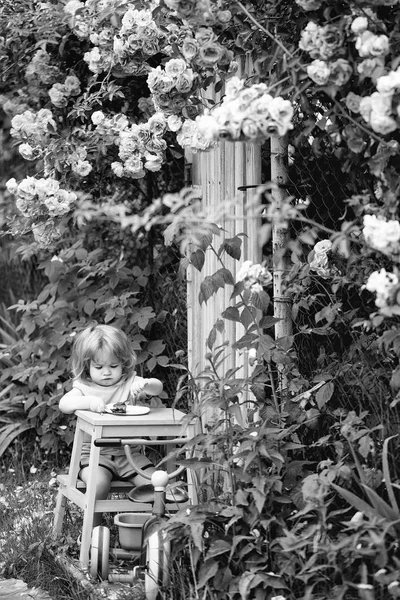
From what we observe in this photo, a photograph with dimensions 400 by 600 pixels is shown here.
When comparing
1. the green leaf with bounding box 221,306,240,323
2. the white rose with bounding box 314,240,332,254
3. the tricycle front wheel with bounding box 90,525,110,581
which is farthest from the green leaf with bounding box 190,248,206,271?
the tricycle front wheel with bounding box 90,525,110,581

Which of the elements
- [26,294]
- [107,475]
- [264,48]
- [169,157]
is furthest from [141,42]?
[26,294]

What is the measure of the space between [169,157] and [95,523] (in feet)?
7.30

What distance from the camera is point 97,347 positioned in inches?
180

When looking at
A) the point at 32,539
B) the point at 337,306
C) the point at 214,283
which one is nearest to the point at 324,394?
the point at 337,306

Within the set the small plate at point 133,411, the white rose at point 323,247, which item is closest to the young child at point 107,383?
the small plate at point 133,411

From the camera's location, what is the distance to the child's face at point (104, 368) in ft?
15.0

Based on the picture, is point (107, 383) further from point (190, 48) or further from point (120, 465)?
point (190, 48)

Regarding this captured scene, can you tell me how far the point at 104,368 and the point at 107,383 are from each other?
8 cm

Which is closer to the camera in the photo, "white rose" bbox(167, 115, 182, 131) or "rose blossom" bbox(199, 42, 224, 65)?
"rose blossom" bbox(199, 42, 224, 65)

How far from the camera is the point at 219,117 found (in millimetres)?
2994

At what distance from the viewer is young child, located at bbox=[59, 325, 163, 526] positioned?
14.6ft

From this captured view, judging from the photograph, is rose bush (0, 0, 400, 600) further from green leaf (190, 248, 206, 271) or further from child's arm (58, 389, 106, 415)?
child's arm (58, 389, 106, 415)

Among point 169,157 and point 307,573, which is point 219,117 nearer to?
point 307,573

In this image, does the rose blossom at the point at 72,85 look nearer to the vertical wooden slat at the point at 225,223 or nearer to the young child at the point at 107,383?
the vertical wooden slat at the point at 225,223
